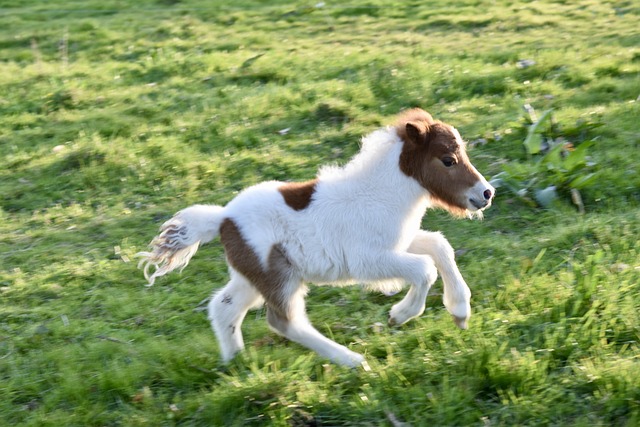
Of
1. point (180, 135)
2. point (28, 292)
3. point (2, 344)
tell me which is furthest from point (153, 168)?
point (2, 344)

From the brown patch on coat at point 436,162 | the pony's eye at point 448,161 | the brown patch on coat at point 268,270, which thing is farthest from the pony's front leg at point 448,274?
the brown patch on coat at point 268,270

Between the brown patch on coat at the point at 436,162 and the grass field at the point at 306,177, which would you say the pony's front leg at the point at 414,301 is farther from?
the brown patch on coat at the point at 436,162

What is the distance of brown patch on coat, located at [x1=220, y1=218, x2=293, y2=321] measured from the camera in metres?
4.68

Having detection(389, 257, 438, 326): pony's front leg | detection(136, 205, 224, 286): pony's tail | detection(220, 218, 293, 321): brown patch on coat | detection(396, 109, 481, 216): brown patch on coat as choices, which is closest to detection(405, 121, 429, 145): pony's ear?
detection(396, 109, 481, 216): brown patch on coat

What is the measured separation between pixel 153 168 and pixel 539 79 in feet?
16.0

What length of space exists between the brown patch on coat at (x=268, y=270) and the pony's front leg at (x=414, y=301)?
66cm

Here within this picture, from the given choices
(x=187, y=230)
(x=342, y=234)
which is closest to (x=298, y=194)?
(x=342, y=234)

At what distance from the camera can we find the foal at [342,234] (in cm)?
468

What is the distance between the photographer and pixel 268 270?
467 centimetres

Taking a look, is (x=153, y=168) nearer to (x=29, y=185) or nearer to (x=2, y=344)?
(x=29, y=185)

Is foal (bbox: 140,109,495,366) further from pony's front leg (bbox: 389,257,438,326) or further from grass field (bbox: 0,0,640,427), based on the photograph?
grass field (bbox: 0,0,640,427)

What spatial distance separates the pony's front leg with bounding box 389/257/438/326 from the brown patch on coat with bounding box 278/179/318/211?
80 centimetres

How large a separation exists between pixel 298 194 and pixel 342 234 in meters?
0.38

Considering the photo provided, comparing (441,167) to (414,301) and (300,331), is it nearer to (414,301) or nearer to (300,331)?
(414,301)
